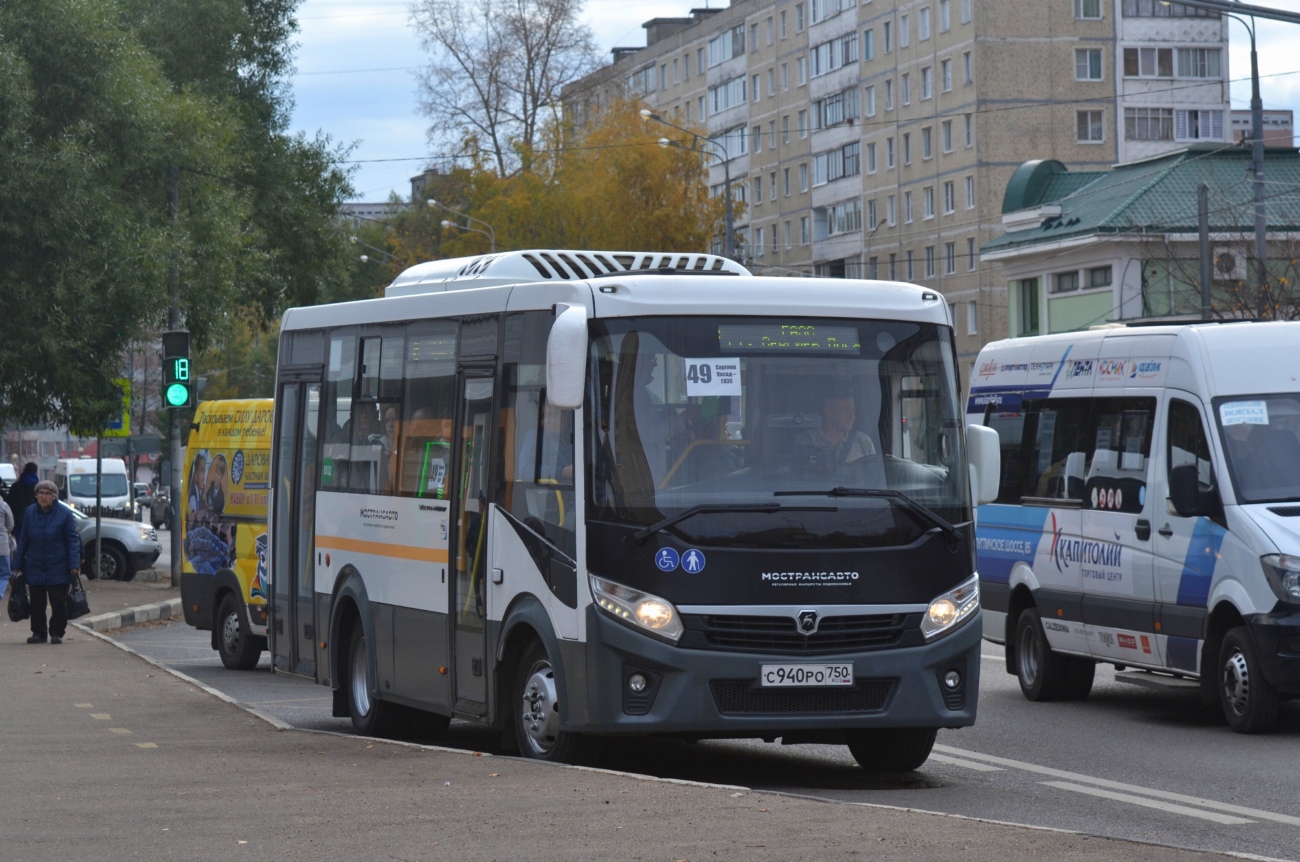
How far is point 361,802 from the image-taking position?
9539 mm

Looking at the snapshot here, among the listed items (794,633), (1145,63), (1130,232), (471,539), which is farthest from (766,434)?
(1145,63)

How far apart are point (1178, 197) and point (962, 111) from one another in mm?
26924

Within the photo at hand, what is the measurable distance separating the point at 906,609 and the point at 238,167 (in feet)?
115

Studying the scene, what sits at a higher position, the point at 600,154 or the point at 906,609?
the point at 600,154

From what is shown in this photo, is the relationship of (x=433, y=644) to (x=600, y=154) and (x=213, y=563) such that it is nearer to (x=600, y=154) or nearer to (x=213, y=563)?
(x=213, y=563)

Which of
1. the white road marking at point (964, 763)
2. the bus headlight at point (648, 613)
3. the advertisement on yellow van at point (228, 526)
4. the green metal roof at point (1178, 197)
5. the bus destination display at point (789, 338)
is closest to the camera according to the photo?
the bus headlight at point (648, 613)

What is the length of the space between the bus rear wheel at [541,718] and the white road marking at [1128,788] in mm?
2602

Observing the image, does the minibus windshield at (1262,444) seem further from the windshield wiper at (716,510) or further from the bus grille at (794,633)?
the windshield wiper at (716,510)

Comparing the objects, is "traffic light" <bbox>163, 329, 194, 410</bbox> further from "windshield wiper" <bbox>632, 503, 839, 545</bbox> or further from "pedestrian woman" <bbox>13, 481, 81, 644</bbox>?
"windshield wiper" <bbox>632, 503, 839, 545</bbox>

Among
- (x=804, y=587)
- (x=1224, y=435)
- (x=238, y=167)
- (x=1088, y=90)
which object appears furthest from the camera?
(x=1088, y=90)

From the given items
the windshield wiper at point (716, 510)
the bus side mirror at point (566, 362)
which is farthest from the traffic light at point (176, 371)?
the windshield wiper at point (716, 510)

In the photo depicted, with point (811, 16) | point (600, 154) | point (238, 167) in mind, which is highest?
point (811, 16)

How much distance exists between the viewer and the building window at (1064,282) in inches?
2601

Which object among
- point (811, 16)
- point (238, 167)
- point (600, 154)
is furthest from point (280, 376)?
point (811, 16)
